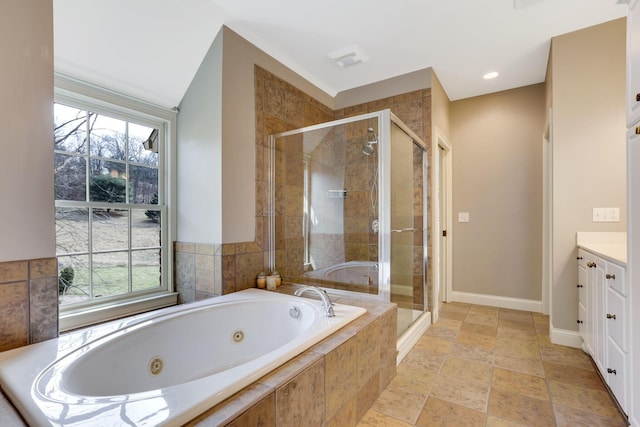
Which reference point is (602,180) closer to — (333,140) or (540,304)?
(540,304)

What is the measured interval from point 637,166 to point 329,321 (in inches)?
60.5

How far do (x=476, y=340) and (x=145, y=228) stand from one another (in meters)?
2.82

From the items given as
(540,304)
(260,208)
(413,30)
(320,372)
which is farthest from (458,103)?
(320,372)

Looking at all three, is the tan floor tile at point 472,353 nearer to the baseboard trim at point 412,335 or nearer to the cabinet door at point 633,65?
the baseboard trim at point 412,335

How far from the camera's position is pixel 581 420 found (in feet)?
4.79

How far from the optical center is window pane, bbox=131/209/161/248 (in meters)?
2.09

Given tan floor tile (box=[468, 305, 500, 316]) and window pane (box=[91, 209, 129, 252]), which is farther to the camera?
tan floor tile (box=[468, 305, 500, 316])

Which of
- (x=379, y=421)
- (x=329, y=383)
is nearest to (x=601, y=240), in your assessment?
(x=379, y=421)

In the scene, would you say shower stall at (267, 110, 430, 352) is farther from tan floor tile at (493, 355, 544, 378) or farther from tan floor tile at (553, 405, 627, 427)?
tan floor tile at (553, 405, 627, 427)

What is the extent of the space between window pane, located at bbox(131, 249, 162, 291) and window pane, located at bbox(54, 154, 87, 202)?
53 cm

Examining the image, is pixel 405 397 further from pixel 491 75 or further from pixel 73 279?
pixel 491 75

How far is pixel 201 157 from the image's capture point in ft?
6.98

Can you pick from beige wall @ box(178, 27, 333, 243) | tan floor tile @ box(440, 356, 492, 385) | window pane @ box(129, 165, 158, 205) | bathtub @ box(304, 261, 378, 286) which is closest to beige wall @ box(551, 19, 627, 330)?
tan floor tile @ box(440, 356, 492, 385)

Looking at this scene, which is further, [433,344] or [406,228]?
[406,228]
